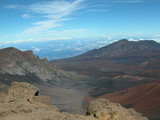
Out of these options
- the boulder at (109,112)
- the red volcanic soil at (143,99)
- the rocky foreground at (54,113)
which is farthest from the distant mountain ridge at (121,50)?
the rocky foreground at (54,113)

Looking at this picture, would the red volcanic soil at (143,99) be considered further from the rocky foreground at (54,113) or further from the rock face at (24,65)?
the rock face at (24,65)

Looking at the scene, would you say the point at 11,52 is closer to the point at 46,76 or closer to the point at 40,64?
the point at 40,64

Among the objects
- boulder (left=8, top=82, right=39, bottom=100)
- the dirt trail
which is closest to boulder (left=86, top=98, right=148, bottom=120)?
boulder (left=8, top=82, right=39, bottom=100)

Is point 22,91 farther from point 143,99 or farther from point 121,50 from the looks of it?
point 121,50

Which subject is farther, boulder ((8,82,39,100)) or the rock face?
the rock face

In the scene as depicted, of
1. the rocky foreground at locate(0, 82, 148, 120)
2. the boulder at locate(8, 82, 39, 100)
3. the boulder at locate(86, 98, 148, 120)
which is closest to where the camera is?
the rocky foreground at locate(0, 82, 148, 120)

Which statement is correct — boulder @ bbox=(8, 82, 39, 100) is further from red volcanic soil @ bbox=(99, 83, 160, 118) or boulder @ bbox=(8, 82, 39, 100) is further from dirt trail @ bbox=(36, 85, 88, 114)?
red volcanic soil @ bbox=(99, 83, 160, 118)
